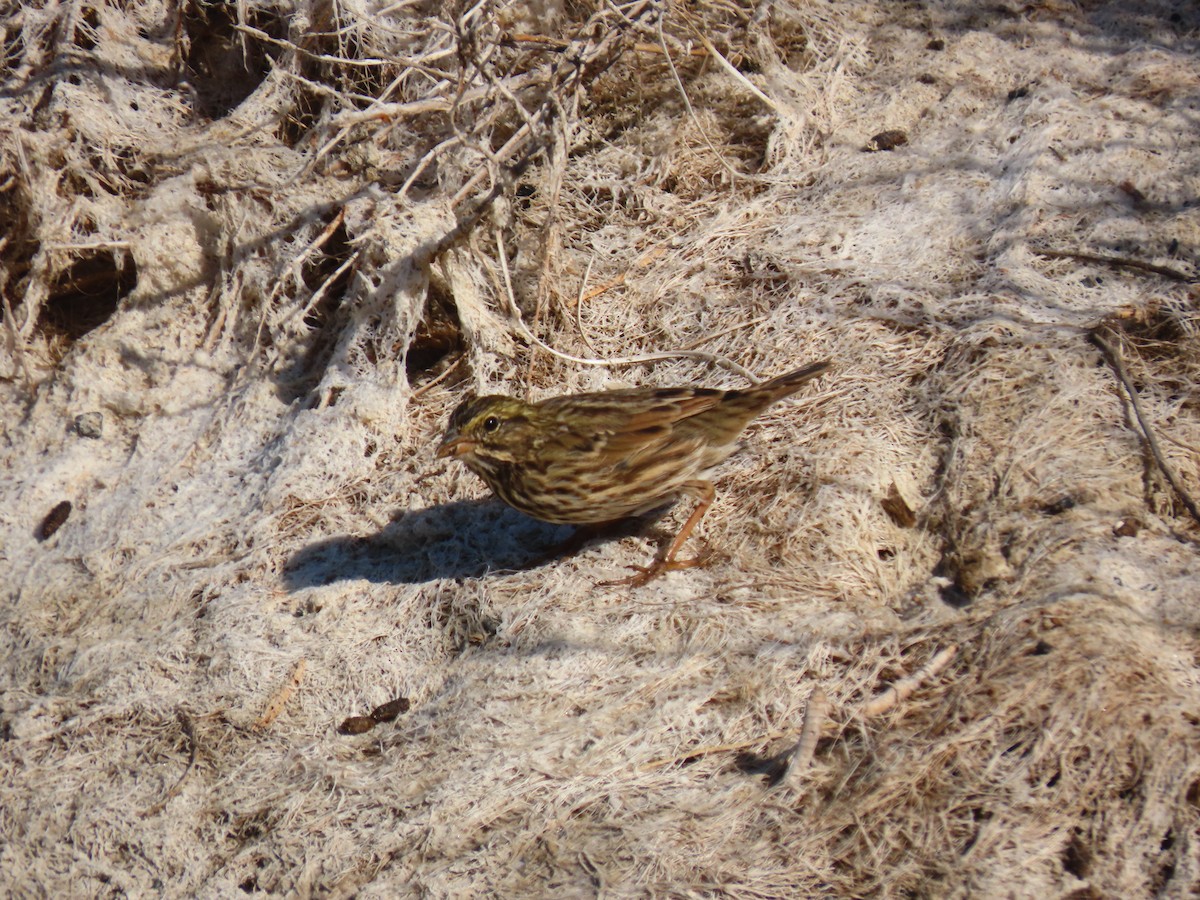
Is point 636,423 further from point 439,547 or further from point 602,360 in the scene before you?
point 439,547

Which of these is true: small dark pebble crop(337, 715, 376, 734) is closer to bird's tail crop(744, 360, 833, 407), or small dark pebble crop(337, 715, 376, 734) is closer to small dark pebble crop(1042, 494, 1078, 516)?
bird's tail crop(744, 360, 833, 407)

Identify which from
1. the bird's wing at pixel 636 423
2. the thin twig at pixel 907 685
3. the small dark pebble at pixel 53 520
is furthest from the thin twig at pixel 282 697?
the thin twig at pixel 907 685

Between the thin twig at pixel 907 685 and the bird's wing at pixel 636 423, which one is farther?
the bird's wing at pixel 636 423

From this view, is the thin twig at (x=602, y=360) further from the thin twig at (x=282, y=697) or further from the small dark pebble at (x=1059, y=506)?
the thin twig at (x=282, y=697)

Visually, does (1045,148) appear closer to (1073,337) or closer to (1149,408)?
(1073,337)

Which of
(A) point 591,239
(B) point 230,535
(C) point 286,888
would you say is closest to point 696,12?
(A) point 591,239

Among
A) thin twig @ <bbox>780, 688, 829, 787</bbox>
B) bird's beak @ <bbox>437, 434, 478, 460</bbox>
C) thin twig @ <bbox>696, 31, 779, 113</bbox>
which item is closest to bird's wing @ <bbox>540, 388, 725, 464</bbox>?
bird's beak @ <bbox>437, 434, 478, 460</bbox>
